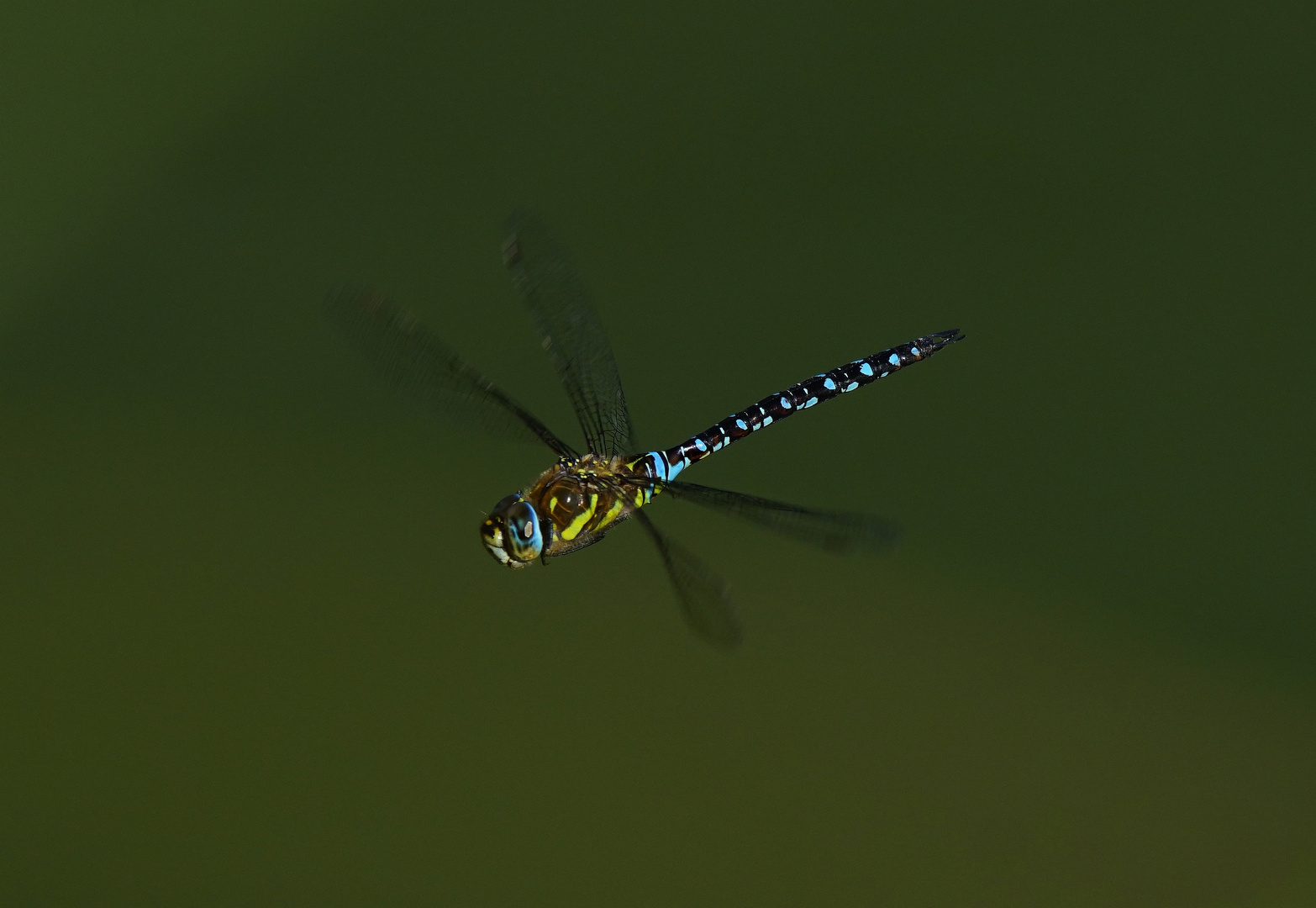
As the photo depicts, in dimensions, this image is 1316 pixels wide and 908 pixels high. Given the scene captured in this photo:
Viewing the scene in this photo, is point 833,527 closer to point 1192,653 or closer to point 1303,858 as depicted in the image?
point 1192,653

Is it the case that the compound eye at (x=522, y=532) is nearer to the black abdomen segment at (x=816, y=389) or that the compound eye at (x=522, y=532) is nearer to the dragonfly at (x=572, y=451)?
the dragonfly at (x=572, y=451)

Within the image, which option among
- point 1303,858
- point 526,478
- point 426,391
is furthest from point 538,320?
point 1303,858

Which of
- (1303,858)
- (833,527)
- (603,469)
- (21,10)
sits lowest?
(1303,858)

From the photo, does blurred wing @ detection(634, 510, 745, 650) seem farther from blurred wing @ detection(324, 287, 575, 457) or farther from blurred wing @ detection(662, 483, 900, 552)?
blurred wing @ detection(324, 287, 575, 457)

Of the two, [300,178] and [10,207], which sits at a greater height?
[10,207]

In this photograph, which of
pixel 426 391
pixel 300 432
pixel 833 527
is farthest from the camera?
pixel 300 432

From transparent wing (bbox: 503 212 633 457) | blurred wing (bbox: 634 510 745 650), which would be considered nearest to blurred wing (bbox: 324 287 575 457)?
transparent wing (bbox: 503 212 633 457)

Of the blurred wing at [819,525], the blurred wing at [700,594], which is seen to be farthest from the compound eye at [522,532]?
the blurred wing at [819,525]
